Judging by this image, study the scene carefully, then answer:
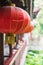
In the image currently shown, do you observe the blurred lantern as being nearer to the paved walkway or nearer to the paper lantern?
the paper lantern

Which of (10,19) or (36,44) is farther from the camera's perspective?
(36,44)

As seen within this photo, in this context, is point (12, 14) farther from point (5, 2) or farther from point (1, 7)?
point (5, 2)

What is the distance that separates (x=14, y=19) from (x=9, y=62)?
67 cm

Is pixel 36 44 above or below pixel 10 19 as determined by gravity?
below

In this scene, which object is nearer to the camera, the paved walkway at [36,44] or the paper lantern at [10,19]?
the paper lantern at [10,19]

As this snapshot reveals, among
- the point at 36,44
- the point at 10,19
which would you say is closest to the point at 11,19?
the point at 10,19

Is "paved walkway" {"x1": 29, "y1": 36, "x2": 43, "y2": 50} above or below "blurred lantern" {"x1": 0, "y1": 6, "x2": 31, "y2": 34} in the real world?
below

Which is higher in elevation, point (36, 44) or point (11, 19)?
point (11, 19)

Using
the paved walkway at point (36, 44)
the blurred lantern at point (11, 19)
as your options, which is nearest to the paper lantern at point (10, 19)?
the blurred lantern at point (11, 19)

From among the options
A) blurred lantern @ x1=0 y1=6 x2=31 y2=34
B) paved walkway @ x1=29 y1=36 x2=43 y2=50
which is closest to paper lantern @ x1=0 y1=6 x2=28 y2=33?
blurred lantern @ x1=0 y1=6 x2=31 y2=34

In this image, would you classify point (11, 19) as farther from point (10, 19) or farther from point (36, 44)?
point (36, 44)

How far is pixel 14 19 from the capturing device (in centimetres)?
133

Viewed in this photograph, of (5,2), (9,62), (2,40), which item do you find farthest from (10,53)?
(5,2)

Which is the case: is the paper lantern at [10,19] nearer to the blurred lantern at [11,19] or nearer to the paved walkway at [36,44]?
the blurred lantern at [11,19]
